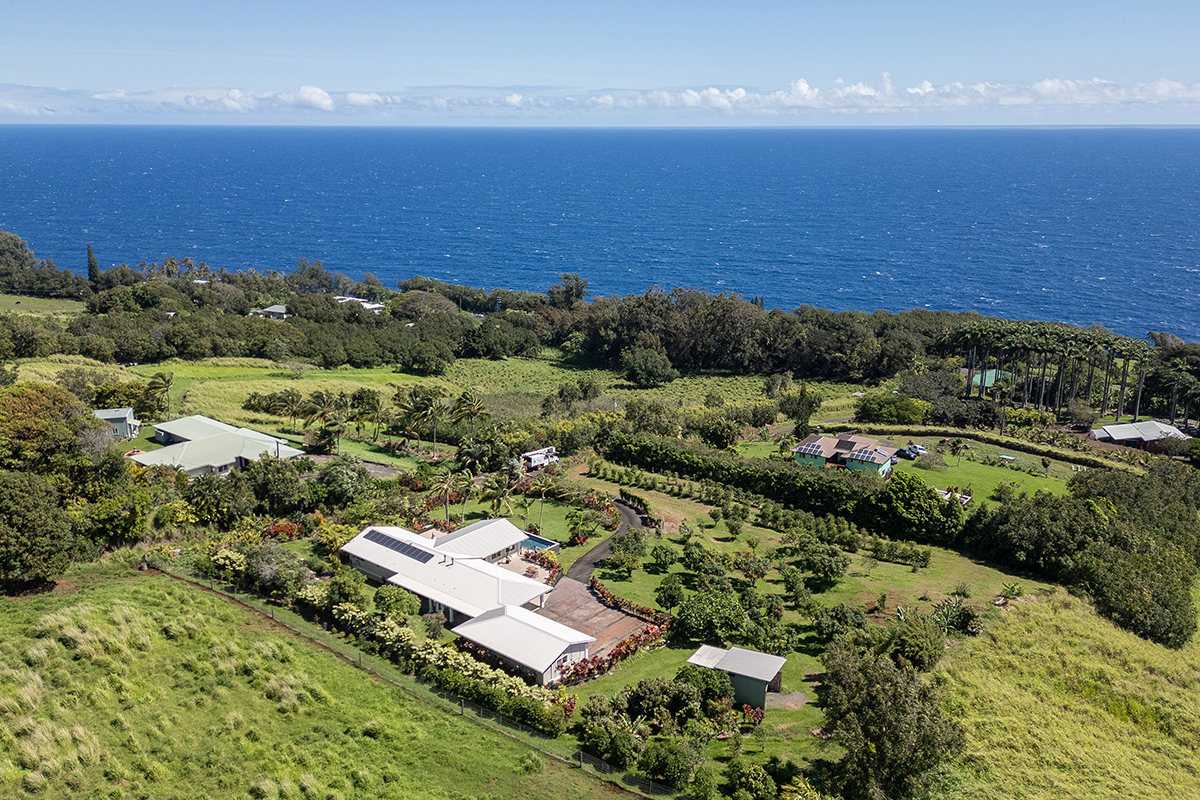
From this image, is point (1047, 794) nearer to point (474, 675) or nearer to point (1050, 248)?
point (474, 675)

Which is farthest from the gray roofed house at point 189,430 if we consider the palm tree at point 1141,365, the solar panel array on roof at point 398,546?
the palm tree at point 1141,365

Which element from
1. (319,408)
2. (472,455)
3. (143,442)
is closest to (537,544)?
(472,455)

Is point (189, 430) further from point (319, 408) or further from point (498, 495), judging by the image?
point (498, 495)

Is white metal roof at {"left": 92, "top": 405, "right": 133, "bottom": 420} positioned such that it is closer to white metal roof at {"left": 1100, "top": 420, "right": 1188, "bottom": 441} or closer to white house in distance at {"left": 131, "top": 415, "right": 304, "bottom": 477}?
white house in distance at {"left": 131, "top": 415, "right": 304, "bottom": 477}

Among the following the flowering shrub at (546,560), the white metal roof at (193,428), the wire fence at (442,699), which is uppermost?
the white metal roof at (193,428)

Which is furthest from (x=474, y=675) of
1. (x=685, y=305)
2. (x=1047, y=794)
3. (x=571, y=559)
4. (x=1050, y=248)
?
(x=1050, y=248)

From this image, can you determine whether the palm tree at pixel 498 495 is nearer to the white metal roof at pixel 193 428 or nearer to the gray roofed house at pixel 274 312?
the white metal roof at pixel 193 428

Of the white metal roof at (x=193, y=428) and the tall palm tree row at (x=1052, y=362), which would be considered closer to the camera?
the white metal roof at (x=193, y=428)

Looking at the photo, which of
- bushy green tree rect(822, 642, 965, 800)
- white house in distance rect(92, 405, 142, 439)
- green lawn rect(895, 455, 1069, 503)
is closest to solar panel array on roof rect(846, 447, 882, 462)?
green lawn rect(895, 455, 1069, 503)
